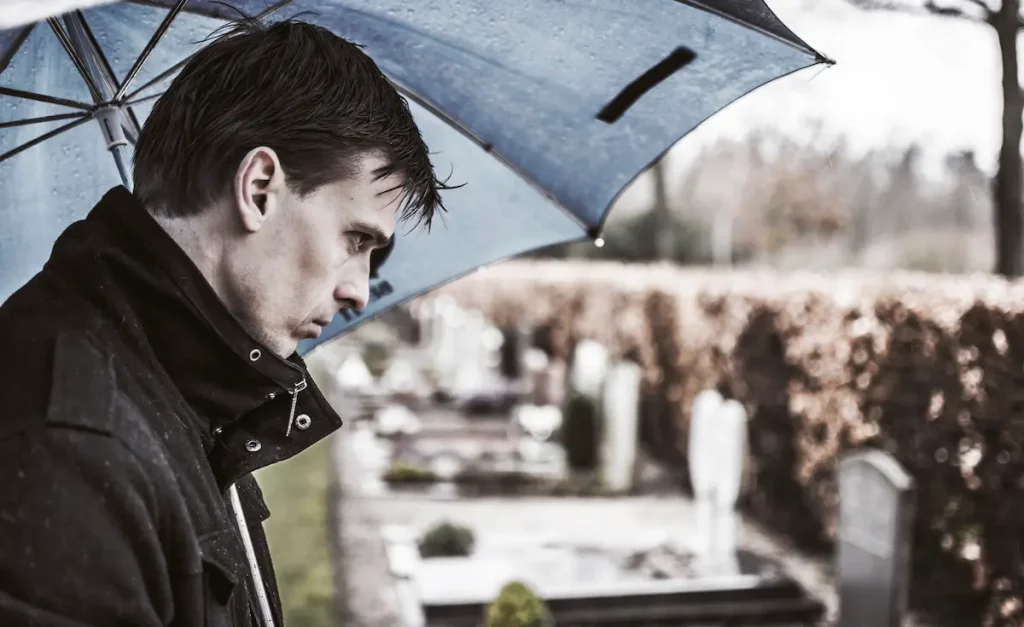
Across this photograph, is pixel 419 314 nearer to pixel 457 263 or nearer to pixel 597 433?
pixel 597 433

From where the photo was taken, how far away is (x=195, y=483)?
4.05 feet

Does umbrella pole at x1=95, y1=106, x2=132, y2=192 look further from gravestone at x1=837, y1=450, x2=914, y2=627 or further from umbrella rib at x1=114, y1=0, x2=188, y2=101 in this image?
gravestone at x1=837, y1=450, x2=914, y2=627

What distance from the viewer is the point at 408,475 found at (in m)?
10.3

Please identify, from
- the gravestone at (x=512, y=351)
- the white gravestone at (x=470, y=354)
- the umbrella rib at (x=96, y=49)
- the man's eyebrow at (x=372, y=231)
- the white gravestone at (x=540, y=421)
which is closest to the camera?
the man's eyebrow at (x=372, y=231)

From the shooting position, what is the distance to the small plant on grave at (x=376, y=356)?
50.1ft

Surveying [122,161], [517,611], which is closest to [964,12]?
[517,611]

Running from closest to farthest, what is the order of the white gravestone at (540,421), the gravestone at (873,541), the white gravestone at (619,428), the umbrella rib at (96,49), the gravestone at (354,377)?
the umbrella rib at (96,49), the gravestone at (873,541), the white gravestone at (619,428), the white gravestone at (540,421), the gravestone at (354,377)

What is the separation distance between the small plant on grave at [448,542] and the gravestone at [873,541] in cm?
281

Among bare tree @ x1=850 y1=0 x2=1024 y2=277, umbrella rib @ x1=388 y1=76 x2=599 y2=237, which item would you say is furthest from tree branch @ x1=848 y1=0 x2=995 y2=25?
umbrella rib @ x1=388 y1=76 x2=599 y2=237

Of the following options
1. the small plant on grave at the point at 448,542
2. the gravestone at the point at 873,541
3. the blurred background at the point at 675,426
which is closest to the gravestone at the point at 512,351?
the blurred background at the point at 675,426

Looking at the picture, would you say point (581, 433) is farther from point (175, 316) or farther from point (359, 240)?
point (175, 316)

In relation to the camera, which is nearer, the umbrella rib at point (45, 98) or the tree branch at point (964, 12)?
the umbrella rib at point (45, 98)

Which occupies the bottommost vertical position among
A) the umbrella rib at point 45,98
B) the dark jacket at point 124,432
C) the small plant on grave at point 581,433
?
the small plant on grave at point 581,433

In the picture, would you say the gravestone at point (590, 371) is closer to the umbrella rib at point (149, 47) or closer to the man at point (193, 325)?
the umbrella rib at point (149, 47)
